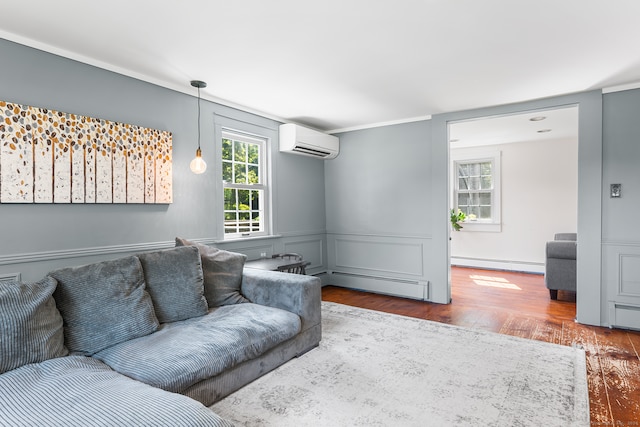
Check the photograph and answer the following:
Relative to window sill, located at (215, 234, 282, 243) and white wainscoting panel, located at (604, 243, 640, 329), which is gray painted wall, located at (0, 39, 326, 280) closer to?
window sill, located at (215, 234, 282, 243)

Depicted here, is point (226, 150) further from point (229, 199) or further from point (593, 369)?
point (593, 369)

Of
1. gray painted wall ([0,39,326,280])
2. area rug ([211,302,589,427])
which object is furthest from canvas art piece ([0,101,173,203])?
area rug ([211,302,589,427])

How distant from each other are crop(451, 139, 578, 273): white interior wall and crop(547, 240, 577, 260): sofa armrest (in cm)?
214

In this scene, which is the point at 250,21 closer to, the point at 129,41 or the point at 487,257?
the point at 129,41

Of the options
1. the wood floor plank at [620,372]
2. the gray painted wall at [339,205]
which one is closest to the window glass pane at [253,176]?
the gray painted wall at [339,205]

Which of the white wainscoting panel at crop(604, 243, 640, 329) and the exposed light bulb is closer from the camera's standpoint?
the exposed light bulb

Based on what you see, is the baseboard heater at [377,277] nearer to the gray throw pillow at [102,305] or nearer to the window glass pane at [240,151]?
the window glass pane at [240,151]

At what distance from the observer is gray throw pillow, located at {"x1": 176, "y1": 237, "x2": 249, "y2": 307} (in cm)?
288

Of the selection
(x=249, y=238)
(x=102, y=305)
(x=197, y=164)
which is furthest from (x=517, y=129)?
(x=102, y=305)

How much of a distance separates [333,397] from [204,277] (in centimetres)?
138

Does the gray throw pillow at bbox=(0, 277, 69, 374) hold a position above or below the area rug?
above

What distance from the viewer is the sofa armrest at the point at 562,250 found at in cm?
436

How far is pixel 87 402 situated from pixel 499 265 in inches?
273

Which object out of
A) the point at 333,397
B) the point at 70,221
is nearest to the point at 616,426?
the point at 333,397
